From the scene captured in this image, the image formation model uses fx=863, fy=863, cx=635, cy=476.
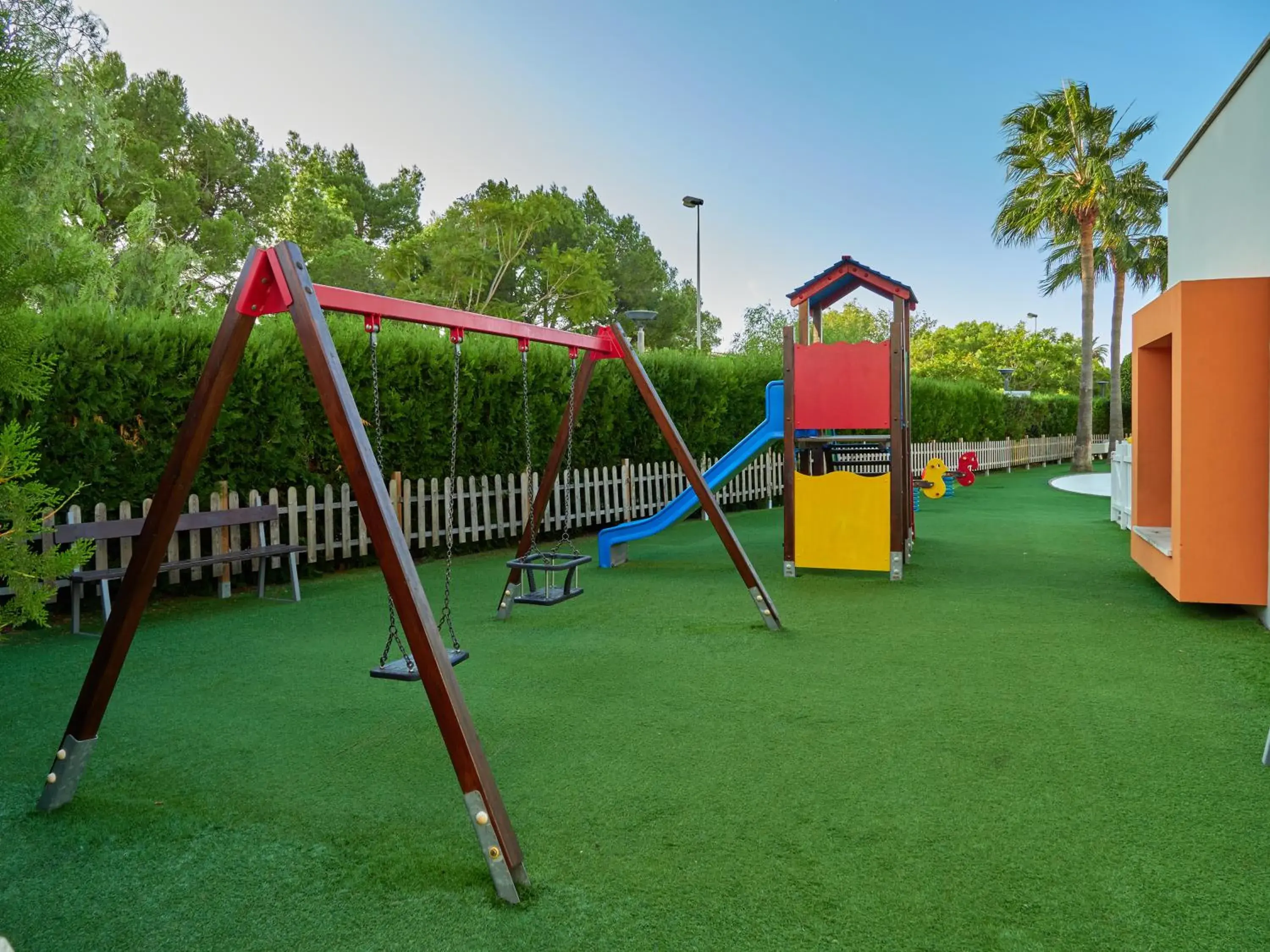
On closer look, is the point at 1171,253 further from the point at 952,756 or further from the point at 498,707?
the point at 498,707

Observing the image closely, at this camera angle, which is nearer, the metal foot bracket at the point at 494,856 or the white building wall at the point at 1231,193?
the metal foot bracket at the point at 494,856

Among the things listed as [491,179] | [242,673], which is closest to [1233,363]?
[242,673]

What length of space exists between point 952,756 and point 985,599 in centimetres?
377

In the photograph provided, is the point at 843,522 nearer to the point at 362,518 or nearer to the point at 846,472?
the point at 846,472

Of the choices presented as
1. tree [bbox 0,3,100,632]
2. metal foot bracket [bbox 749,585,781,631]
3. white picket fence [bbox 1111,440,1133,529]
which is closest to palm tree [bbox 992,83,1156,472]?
white picket fence [bbox 1111,440,1133,529]

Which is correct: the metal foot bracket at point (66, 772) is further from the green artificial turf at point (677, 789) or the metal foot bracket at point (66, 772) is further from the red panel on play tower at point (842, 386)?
the red panel on play tower at point (842, 386)

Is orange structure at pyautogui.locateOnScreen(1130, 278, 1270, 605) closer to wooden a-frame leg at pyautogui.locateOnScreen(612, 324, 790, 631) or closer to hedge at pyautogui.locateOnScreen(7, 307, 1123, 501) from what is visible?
wooden a-frame leg at pyautogui.locateOnScreen(612, 324, 790, 631)

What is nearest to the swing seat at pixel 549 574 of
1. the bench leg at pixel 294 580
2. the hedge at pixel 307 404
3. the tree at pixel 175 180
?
the bench leg at pixel 294 580

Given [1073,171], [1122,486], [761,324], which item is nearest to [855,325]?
[761,324]

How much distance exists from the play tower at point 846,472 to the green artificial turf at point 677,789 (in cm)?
194

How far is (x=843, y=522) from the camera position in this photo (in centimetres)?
840

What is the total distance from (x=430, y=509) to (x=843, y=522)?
4.63m

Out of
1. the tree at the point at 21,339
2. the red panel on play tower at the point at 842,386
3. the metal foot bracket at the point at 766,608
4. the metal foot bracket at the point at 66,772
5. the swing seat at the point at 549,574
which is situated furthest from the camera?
the red panel on play tower at the point at 842,386

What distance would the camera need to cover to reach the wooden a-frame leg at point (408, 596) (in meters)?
2.56
